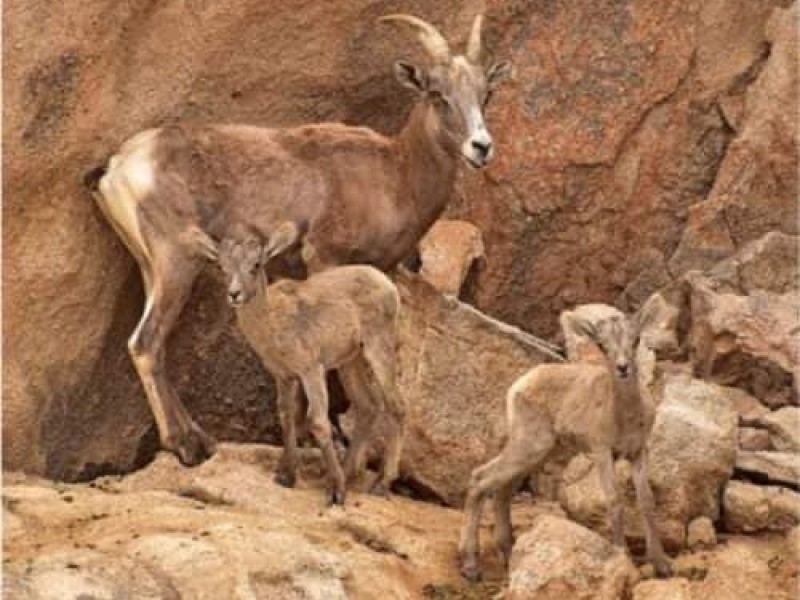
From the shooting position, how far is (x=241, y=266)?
46.8 feet

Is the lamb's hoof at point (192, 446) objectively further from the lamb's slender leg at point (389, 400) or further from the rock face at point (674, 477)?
the rock face at point (674, 477)

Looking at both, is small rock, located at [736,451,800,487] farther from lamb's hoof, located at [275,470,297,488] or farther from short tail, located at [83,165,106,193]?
short tail, located at [83,165,106,193]

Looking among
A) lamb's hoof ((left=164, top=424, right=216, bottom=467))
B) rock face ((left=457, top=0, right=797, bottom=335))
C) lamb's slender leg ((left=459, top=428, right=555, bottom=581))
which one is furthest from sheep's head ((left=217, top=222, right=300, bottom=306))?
rock face ((left=457, top=0, right=797, bottom=335))

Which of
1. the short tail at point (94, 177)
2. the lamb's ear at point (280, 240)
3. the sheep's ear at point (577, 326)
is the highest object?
the sheep's ear at point (577, 326)

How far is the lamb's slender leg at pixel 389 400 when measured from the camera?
1489 centimetres

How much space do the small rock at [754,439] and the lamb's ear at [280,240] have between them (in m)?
3.44

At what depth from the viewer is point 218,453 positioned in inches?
600

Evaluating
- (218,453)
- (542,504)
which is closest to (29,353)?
(218,453)

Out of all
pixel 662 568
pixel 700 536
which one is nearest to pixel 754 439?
pixel 700 536

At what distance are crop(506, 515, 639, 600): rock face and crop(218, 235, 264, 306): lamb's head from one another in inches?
89.4

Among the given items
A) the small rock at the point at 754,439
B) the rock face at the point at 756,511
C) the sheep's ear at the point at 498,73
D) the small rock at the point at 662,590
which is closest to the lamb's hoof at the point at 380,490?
the small rock at the point at 662,590

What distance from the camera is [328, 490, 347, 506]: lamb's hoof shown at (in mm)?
14484

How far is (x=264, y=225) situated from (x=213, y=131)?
764mm

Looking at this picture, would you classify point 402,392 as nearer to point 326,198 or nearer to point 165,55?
point 326,198
